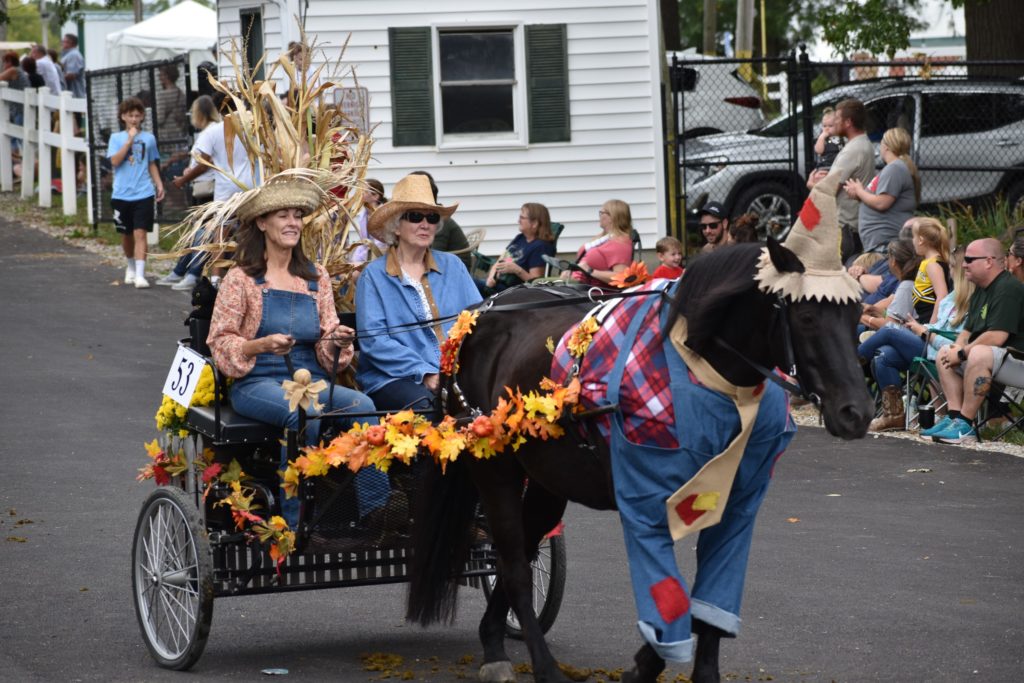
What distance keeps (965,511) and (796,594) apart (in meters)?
2.30

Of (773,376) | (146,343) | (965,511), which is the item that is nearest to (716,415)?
(773,376)

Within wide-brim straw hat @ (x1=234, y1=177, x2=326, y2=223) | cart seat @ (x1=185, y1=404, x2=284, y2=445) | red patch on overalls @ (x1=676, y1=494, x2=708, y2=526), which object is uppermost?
wide-brim straw hat @ (x1=234, y1=177, x2=326, y2=223)

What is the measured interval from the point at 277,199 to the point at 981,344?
622 cm

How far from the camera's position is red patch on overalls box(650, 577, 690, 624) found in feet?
18.0

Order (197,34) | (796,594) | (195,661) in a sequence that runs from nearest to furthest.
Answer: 1. (195,661)
2. (796,594)
3. (197,34)

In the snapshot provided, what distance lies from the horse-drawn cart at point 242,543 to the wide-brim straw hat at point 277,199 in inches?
29.4

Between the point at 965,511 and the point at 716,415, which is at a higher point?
the point at 716,415

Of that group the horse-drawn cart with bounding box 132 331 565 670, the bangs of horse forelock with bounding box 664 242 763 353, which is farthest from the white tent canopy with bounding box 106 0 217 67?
the bangs of horse forelock with bounding box 664 242 763 353

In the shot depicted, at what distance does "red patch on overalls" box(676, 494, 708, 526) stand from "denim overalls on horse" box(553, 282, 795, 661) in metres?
0.07

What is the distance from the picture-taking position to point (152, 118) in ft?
70.7

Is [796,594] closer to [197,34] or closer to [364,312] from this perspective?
[364,312]

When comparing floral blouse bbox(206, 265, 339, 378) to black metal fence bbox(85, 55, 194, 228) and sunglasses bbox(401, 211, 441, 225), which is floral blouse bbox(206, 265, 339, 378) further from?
black metal fence bbox(85, 55, 194, 228)

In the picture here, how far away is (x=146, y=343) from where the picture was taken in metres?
16.0

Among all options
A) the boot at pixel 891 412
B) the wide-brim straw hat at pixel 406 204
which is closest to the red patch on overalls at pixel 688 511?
the wide-brim straw hat at pixel 406 204
